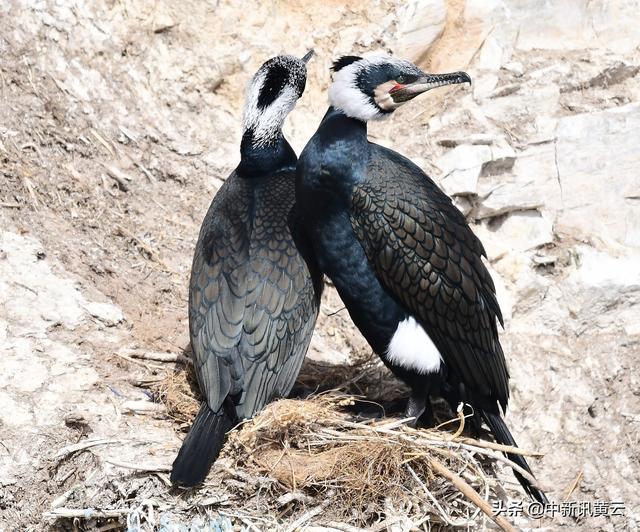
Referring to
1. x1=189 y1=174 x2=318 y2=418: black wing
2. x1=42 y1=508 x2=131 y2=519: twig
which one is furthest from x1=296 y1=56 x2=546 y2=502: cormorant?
x1=42 y1=508 x2=131 y2=519: twig

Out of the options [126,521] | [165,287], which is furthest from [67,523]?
[165,287]

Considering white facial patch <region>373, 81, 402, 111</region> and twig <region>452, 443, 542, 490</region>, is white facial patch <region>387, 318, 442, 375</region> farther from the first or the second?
white facial patch <region>373, 81, 402, 111</region>

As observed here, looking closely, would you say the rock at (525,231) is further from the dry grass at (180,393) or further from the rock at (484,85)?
the dry grass at (180,393)

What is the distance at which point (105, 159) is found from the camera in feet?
20.8

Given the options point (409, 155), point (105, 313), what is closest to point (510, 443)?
point (105, 313)

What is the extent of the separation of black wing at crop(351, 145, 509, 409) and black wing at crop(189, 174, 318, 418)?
45 centimetres

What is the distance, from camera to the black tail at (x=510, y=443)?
4.68m

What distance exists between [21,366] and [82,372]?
28 cm

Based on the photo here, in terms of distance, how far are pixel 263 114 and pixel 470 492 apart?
7.17 feet

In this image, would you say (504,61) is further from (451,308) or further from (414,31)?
(451,308)

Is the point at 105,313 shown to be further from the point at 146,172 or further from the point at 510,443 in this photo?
the point at 510,443

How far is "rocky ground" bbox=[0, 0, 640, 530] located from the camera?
19.4 ft

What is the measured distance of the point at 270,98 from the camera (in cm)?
520

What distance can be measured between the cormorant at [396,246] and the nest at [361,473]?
0.35 m
